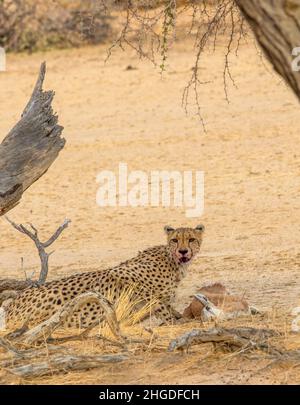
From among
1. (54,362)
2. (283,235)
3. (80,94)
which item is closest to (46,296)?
(54,362)

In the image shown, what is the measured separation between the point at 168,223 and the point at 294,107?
441 cm

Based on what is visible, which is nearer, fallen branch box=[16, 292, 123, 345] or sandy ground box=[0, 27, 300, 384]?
fallen branch box=[16, 292, 123, 345]

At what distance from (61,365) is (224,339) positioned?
759mm

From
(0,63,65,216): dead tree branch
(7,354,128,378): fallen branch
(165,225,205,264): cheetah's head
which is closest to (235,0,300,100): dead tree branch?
(7,354,128,378): fallen branch

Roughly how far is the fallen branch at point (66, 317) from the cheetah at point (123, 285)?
58 cm

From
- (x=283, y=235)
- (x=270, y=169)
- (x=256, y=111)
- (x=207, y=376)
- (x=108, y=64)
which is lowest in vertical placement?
(x=207, y=376)

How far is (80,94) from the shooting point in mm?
16297

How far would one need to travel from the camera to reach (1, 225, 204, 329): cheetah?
6.99m

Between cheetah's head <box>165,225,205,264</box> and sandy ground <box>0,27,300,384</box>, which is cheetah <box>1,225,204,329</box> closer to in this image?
cheetah's head <box>165,225,205,264</box>

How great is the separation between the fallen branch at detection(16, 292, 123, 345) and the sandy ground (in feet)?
0.90

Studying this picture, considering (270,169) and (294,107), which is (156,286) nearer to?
(270,169)

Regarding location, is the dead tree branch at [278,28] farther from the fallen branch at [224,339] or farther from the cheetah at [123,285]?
the cheetah at [123,285]

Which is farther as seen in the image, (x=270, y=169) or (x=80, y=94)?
(x=80, y=94)

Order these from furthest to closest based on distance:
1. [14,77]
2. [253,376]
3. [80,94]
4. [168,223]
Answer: [14,77]
[80,94]
[168,223]
[253,376]
